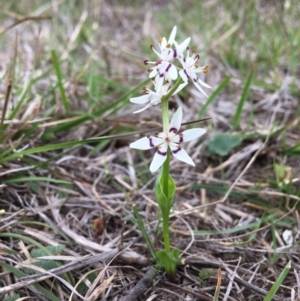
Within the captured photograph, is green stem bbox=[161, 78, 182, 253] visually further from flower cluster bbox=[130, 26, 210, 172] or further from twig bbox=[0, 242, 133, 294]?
twig bbox=[0, 242, 133, 294]

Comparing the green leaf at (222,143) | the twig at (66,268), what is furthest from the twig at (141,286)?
the green leaf at (222,143)

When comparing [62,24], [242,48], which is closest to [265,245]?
[242,48]

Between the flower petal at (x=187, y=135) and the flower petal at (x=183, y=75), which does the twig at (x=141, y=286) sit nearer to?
→ the flower petal at (x=187, y=135)

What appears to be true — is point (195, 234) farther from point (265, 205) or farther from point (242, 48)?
point (242, 48)

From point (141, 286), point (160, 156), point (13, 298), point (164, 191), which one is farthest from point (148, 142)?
point (13, 298)

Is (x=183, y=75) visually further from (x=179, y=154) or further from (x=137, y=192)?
(x=137, y=192)

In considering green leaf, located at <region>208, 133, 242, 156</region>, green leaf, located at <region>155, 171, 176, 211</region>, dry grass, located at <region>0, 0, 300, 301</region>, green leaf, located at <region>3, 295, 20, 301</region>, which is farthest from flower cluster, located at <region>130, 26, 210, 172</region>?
green leaf, located at <region>208, 133, 242, 156</region>

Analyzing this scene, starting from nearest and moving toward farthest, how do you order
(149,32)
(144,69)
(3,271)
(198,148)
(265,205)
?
(3,271) → (265,205) → (198,148) → (144,69) → (149,32)
